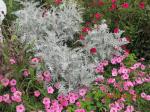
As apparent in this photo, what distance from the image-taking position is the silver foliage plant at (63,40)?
462 cm

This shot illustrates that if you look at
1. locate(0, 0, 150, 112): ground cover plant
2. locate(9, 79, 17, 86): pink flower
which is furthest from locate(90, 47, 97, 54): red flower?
locate(9, 79, 17, 86): pink flower

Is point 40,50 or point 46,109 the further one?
point 40,50

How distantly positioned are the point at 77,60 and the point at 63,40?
0.77 m

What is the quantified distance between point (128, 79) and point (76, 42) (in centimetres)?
88

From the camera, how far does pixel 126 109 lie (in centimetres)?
448

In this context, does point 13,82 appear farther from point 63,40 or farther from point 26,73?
point 63,40

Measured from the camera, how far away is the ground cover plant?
446 cm

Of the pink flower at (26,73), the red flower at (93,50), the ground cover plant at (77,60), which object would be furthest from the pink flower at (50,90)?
the red flower at (93,50)

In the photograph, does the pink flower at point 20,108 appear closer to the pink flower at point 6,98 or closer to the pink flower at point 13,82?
the pink flower at point 6,98

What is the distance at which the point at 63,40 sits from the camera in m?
5.41

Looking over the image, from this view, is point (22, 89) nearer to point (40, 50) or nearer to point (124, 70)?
point (40, 50)

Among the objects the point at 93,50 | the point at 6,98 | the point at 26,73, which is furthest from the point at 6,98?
the point at 93,50

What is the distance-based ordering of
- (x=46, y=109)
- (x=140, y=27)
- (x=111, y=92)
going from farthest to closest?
(x=140, y=27) < (x=111, y=92) < (x=46, y=109)

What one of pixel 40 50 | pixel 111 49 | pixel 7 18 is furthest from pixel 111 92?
pixel 7 18
